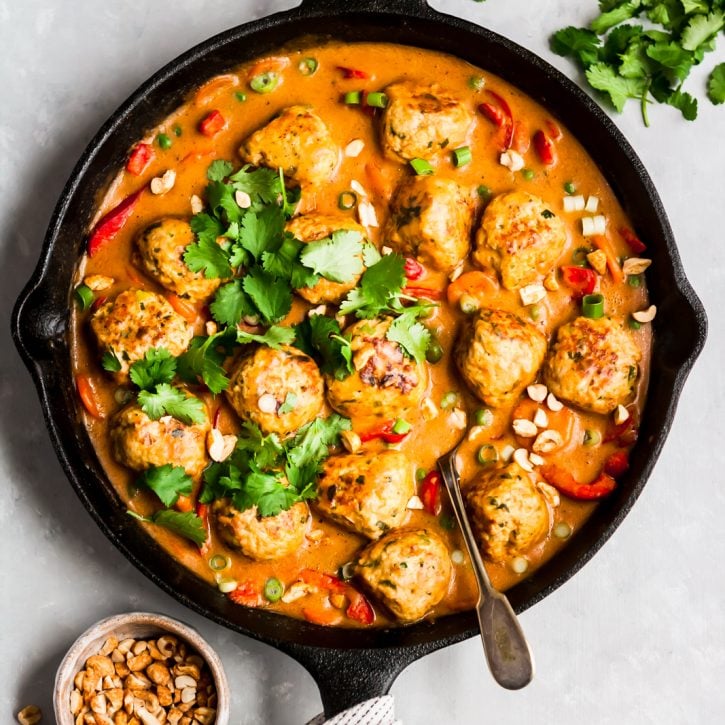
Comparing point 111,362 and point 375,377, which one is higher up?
point 111,362

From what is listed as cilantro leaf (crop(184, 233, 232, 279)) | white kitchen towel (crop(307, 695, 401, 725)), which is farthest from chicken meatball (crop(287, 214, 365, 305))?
white kitchen towel (crop(307, 695, 401, 725))

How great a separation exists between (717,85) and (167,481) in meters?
3.31

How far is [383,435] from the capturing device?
13.9 feet

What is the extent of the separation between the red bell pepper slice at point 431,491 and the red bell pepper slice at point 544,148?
1535 millimetres

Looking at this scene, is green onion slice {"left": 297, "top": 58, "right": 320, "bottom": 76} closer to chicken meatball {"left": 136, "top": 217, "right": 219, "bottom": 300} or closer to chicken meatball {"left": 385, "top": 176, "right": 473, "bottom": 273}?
chicken meatball {"left": 385, "top": 176, "right": 473, "bottom": 273}

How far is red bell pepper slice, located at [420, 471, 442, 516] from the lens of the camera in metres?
4.21

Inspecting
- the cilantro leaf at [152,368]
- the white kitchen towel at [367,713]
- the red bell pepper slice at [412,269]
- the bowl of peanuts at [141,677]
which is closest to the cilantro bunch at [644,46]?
the red bell pepper slice at [412,269]

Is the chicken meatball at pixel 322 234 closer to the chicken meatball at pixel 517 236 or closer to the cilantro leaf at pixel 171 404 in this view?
the chicken meatball at pixel 517 236

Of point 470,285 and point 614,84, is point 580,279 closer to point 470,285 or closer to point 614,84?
point 470,285

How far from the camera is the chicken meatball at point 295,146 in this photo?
409 centimetres

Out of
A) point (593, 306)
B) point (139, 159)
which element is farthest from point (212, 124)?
point (593, 306)

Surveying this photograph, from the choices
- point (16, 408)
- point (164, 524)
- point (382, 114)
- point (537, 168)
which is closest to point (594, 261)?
point (537, 168)

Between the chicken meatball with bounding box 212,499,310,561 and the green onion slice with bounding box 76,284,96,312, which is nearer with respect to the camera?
the chicken meatball with bounding box 212,499,310,561

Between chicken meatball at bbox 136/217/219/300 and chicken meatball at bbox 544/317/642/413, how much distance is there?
5.20ft
